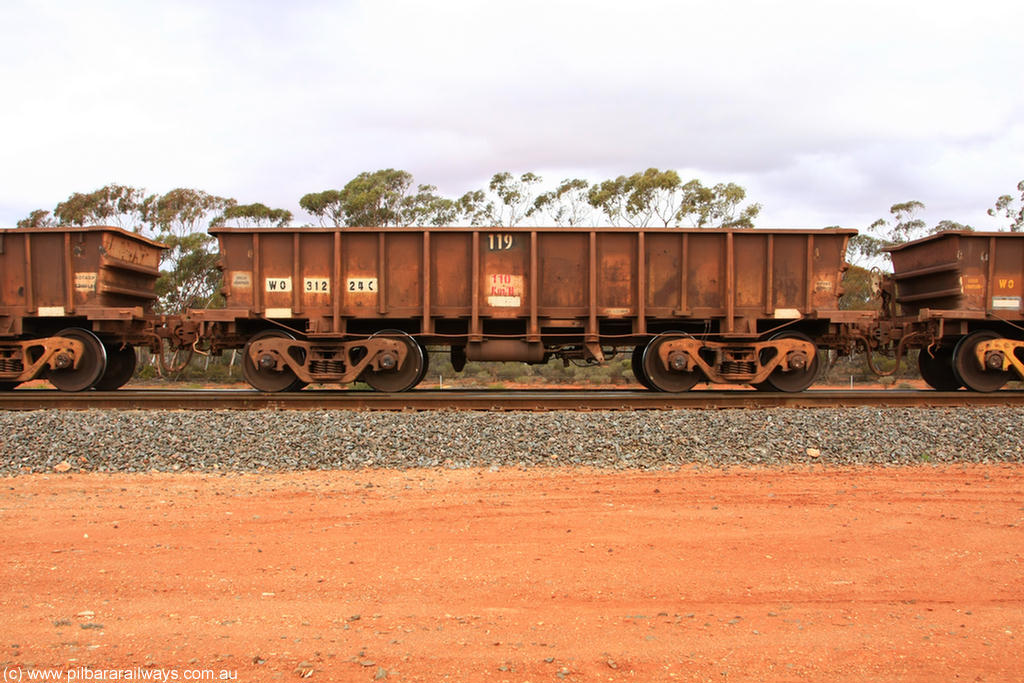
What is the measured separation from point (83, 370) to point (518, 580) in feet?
33.7

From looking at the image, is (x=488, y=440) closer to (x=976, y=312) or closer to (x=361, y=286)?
(x=361, y=286)

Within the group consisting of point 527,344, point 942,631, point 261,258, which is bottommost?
point 942,631

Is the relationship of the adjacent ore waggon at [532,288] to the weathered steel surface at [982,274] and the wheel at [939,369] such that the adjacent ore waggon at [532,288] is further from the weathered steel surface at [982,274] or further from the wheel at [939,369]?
the wheel at [939,369]

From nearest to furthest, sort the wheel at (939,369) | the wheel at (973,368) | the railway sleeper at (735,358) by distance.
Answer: the railway sleeper at (735,358)
the wheel at (973,368)
the wheel at (939,369)

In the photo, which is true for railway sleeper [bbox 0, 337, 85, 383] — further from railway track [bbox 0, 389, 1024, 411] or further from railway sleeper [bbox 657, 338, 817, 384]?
railway sleeper [bbox 657, 338, 817, 384]

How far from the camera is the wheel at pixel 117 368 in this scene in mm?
11859

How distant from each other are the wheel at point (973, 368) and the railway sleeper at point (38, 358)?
1488 centimetres

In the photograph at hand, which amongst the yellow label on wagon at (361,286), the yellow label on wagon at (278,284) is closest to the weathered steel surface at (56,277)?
the yellow label on wagon at (278,284)

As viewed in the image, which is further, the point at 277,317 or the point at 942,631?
the point at 277,317

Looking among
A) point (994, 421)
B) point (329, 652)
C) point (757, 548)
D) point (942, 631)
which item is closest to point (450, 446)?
point (757, 548)

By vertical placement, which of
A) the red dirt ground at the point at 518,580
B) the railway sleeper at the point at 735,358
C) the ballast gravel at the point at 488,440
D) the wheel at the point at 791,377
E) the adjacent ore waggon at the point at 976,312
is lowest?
the red dirt ground at the point at 518,580

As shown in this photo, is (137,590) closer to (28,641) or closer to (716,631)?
(28,641)

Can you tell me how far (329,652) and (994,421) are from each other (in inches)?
345

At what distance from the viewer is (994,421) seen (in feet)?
27.0
